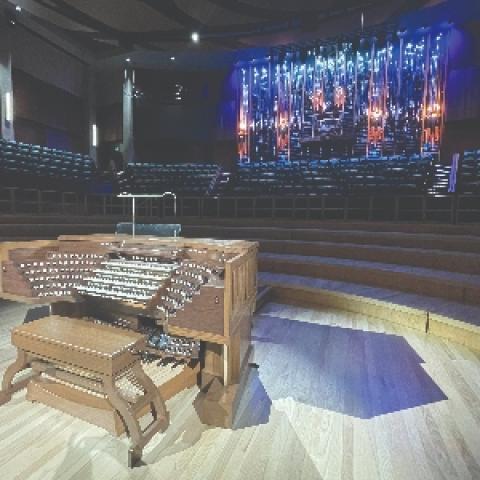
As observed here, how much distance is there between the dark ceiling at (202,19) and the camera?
945cm

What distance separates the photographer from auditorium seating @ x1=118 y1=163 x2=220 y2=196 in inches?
338

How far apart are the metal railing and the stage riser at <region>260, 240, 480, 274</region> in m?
1.29

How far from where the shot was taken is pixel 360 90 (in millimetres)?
10406

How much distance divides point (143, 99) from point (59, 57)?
2.63m

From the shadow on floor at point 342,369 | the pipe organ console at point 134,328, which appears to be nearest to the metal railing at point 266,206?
the shadow on floor at point 342,369

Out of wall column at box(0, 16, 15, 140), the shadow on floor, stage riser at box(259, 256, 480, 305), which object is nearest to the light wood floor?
the shadow on floor

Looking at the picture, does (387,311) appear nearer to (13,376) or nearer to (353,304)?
(353,304)

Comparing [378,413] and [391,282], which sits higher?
[391,282]

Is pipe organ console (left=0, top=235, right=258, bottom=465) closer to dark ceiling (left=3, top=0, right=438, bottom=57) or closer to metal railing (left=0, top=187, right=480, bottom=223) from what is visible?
metal railing (left=0, top=187, right=480, bottom=223)

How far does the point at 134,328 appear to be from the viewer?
2.63m

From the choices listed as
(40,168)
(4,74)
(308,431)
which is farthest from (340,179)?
(4,74)

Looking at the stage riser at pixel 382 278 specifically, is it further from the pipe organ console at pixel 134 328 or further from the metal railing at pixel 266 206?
the pipe organ console at pixel 134 328

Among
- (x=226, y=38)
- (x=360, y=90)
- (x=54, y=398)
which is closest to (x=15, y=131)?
(x=226, y=38)

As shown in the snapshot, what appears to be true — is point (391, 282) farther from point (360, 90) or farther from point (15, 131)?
point (15, 131)
